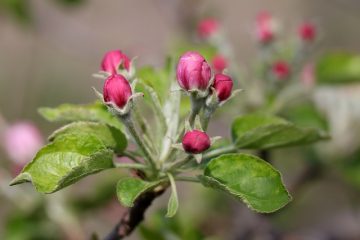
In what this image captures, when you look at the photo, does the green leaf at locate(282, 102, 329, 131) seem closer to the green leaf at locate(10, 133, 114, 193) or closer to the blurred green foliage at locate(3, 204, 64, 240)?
the blurred green foliage at locate(3, 204, 64, 240)

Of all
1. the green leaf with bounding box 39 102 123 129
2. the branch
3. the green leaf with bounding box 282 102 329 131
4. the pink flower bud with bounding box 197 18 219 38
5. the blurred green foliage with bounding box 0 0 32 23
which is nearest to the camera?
the branch

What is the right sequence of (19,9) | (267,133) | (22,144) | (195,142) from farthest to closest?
1. (19,9)
2. (22,144)
3. (267,133)
4. (195,142)

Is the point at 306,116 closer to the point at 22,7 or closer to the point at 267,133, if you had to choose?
the point at 267,133

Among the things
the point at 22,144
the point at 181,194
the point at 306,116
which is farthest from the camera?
the point at 181,194

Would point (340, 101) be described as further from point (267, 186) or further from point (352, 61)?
point (267, 186)

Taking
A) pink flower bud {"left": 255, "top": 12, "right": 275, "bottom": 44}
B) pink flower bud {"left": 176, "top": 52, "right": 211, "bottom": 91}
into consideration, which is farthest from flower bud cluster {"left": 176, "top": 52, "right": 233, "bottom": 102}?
pink flower bud {"left": 255, "top": 12, "right": 275, "bottom": 44}

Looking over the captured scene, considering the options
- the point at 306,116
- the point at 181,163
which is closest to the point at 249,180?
the point at 181,163

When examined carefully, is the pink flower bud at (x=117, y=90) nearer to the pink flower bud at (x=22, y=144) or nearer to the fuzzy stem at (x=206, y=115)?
the fuzzy stem at (x=206, y=115)
